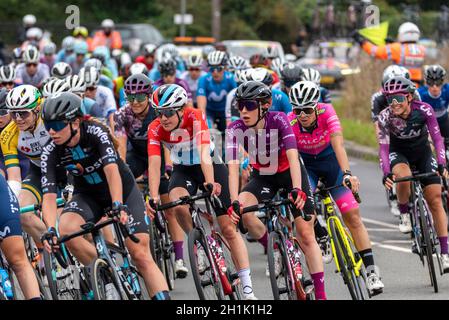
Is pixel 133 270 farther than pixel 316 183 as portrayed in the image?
No

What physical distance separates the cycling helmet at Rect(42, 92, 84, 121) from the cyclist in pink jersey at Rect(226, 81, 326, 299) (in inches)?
61.5

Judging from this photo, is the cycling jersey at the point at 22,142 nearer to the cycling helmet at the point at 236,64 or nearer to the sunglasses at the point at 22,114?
the sunglasses at the point at 22,114

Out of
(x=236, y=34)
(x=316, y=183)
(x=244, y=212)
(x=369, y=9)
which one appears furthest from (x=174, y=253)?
(x=236, y=34)

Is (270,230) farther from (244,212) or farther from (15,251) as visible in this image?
(15,251)

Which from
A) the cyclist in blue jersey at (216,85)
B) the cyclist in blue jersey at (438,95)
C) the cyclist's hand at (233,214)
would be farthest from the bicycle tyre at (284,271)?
the cyclist in blue jersey at (216,85)

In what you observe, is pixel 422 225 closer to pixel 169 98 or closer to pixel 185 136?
pixel 185 136

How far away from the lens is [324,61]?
39.3 meters

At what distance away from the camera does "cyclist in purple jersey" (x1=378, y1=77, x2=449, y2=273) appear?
12648 millimetres

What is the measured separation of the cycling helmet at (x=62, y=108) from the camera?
31.4 ft

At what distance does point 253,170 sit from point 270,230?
78 cm

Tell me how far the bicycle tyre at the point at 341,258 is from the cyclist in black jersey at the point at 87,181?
1859 mm

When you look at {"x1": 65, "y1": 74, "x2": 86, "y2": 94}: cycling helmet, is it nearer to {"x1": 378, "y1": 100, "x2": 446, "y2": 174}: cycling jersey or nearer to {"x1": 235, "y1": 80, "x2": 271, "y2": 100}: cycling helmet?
{"x1": 378, "y1": 100, "x2": 446, "y2": 174}: cycling jersey

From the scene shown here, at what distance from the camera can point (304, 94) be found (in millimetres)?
11320

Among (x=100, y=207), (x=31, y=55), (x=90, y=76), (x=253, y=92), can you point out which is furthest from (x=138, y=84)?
(x=31, y=55)
